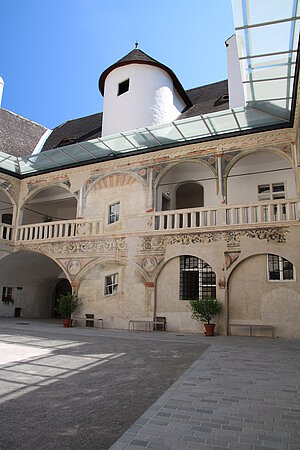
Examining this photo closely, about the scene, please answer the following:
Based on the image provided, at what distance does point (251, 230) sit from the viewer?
11.7 meters

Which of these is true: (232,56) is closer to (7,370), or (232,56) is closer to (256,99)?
(256,99)

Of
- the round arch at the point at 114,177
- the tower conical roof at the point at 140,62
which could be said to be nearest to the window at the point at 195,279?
the round arch at the point at 114,177

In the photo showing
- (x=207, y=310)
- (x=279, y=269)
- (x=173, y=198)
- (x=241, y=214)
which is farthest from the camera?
(x=173, y=198)

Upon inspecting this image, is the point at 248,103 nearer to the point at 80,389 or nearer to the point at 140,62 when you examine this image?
the point at 140,62

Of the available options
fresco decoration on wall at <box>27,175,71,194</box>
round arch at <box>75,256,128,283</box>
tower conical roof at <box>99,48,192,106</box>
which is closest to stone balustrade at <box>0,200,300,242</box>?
round arch at <box>75,256,128,283</box>

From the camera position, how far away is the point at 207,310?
36.8 feet

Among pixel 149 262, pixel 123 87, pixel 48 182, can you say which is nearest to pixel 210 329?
pixel 149 262

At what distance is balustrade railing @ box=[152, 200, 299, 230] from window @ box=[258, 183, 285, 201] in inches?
53.2

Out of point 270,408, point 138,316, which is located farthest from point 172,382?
point 138,316

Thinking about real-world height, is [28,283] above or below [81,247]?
below

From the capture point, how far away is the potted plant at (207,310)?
11.2 meters

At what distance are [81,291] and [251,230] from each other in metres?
7.08

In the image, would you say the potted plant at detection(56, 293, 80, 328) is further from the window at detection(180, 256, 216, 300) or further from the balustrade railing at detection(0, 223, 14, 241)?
the balustrade railing at detection(0, 223, 14, 241)

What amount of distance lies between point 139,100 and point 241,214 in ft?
28.3
